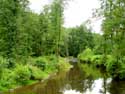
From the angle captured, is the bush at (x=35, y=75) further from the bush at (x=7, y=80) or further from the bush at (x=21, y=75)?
the bush at (x=7, y=80)

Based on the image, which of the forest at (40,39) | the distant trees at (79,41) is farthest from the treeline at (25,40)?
the distant trees at (79,41)

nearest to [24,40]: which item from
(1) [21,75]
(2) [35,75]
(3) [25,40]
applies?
(3) [25,40]

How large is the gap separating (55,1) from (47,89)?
85.4ft

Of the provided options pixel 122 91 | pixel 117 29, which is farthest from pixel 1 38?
pixel 117 29

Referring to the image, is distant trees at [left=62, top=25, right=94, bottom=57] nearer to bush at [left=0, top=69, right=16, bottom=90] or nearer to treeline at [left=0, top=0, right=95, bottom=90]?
treeline at [left=0, top=0, right=95, bottom=90]

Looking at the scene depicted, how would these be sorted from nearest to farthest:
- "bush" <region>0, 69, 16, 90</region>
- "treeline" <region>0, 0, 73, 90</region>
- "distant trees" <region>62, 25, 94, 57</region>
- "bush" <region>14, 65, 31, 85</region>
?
"bush" <region>0, 69, 16, 90</region>
"bush" <region>14, 65, 31, 85</region>
"treeline" <region>0, 0, 73, 90</region>
"distant trees" <region>62, 25, 94, 57</region>

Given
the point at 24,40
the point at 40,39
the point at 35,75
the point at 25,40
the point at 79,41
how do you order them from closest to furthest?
the point at 35,75
the point at 24,40
the point at 25,40
the point at 40,39
the point at 79,41

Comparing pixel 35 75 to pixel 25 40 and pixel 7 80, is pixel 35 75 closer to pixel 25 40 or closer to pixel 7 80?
pixel 7 80

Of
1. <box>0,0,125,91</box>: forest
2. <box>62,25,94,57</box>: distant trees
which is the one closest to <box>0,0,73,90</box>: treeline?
<box>0,0,125,91</box>: forest

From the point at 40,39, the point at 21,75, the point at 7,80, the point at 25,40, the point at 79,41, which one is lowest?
the point at 79,41

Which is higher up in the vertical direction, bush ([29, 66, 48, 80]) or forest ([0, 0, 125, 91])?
forest ([0, 0, 125, 91])

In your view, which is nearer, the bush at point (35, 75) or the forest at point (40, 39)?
the forest at point (40, 39)

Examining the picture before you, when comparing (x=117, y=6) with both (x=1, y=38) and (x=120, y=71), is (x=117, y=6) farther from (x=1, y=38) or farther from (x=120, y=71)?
(x=1, y=38)

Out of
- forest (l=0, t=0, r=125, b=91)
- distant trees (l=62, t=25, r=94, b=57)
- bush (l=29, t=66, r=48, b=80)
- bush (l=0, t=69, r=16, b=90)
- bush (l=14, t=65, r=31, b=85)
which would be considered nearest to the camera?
forest (l=0, t=0, r=125, b=91)
